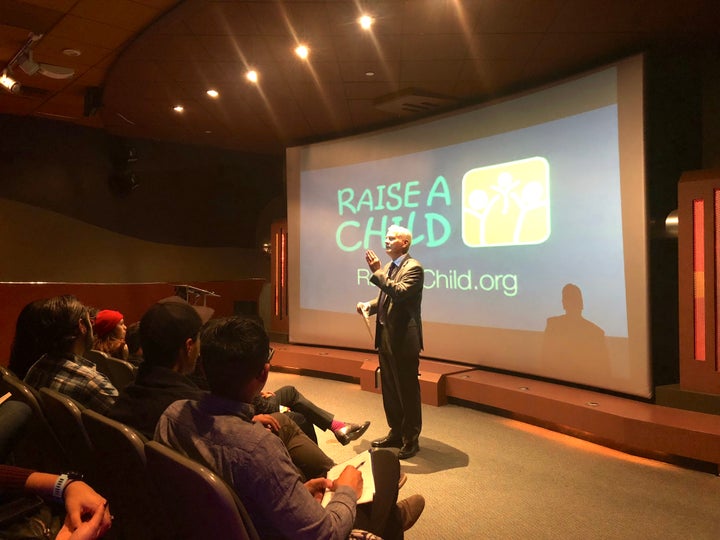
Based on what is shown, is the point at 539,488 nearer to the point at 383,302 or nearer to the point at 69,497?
the point at 383,302

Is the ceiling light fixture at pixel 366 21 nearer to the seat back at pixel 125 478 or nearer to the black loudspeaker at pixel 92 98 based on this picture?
the seat back at pixel 125 478

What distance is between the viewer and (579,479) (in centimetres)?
302

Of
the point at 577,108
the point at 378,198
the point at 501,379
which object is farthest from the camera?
the point at 378,198

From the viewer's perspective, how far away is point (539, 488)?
289cm

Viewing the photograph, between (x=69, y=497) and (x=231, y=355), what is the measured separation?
0.59m

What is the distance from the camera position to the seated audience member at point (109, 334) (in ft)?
10.3

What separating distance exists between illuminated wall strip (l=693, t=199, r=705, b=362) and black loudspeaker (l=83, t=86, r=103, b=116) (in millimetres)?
5763

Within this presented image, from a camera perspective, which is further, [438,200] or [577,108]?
[438,200]

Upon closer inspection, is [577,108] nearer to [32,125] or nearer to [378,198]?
[378,198]

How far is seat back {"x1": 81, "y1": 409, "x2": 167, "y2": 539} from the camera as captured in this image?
1.33m

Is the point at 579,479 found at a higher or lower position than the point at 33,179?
lower

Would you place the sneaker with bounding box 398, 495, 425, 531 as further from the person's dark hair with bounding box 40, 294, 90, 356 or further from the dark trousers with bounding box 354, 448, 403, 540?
the person's dark hair with bounding box 40, 294, 90, 356

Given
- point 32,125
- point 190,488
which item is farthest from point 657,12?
point 32,125

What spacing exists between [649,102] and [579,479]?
2.80m
